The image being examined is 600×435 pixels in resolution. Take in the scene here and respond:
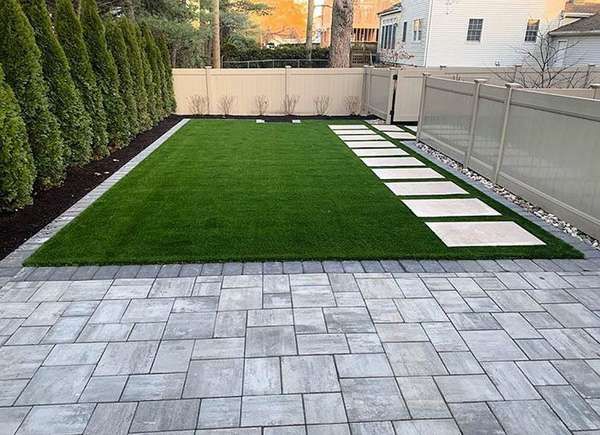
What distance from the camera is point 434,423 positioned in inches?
79.1

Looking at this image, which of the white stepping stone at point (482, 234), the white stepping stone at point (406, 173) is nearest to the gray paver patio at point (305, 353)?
the white stepping stone at point (482, 234)

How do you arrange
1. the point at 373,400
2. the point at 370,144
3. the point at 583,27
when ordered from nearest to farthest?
the point at 373,400
the point at 370,144
the point at 583,27

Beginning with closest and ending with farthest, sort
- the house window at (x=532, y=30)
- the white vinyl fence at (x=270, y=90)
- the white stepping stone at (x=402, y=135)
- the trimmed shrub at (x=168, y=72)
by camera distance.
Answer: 1. the white stepping stone at (x=402, y=135)
2. the trimmed shrub at (x=168, y=72)
3. the white vinyl fence at (x=270, y=90)
4. the house window at (x=532, y=30)

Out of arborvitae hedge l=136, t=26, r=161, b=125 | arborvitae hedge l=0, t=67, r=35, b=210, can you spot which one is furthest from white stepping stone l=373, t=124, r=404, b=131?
arborvitae hedge l=0, t=67, r=35, b=210

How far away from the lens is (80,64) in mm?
6250

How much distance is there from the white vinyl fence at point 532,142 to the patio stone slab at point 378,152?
29.6 inches

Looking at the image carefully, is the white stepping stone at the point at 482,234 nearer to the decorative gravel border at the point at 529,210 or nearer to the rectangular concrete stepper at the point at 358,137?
the decorative gravel border at the point at 529,210

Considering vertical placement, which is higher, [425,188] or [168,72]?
[168,72]

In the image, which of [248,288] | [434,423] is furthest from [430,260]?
[434,423]

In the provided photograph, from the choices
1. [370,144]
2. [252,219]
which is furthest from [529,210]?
[370,144]

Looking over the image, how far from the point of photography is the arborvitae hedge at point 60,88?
17.6 feet

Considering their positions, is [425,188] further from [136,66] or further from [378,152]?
[136,66]

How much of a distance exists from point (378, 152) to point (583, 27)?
14740mm

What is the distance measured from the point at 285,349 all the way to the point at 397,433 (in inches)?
31.3
